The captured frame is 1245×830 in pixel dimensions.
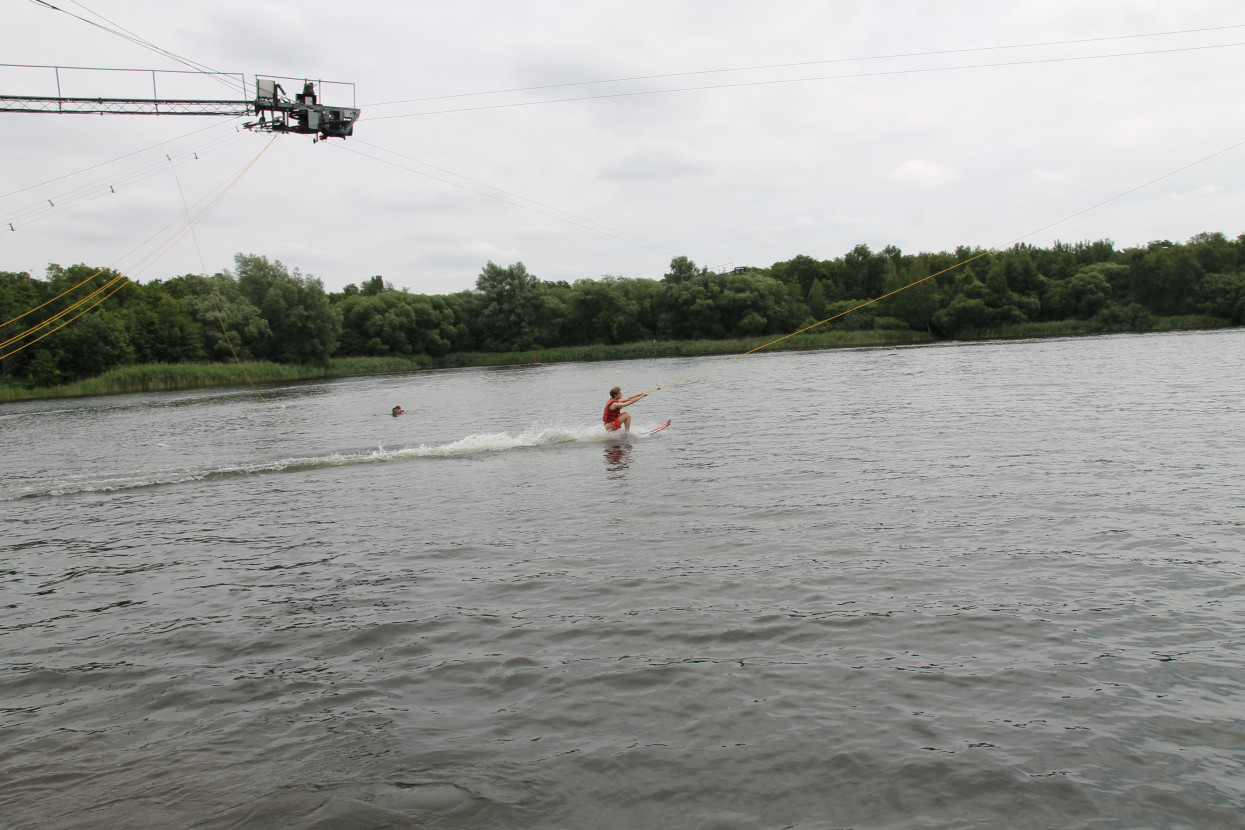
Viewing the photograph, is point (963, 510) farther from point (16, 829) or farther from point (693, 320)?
point (693, 320)

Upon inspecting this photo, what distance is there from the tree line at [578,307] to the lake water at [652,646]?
60119 millimetres

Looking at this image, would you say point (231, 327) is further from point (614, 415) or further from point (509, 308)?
point (614, 415)

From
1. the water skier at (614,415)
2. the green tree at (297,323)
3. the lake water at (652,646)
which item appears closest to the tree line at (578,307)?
the green tree at (297,323)

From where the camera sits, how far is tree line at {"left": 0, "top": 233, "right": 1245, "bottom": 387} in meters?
82.5

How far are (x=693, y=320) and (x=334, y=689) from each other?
361 feet

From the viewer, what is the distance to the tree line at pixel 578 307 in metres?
82.5

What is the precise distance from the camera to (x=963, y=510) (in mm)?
12648

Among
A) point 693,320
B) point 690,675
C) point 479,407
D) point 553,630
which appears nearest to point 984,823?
point 690,675

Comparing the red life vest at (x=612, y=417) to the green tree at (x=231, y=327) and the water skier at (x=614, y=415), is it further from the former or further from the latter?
the green tree at (x=231, y=327)

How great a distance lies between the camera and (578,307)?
12006 centimetres

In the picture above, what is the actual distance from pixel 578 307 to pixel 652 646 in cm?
11390

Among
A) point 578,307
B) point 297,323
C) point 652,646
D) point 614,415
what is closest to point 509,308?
point 578,307

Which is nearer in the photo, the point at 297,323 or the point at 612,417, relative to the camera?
the point at 612,417

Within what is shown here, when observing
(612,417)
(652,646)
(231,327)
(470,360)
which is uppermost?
(231,327)
